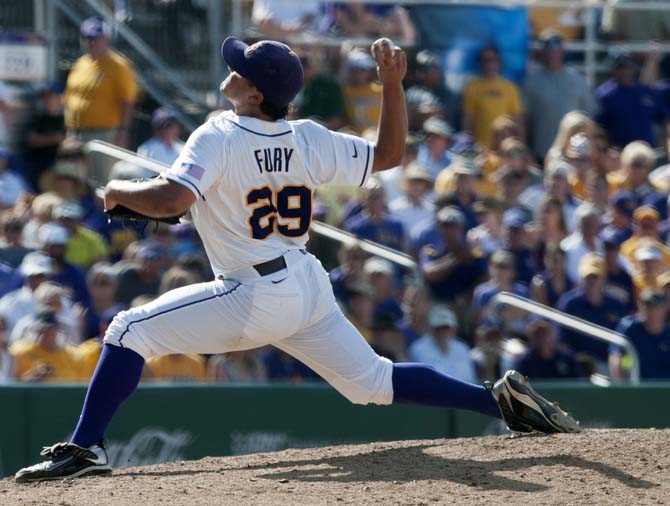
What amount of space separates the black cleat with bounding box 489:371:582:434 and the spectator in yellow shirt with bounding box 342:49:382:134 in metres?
6.09

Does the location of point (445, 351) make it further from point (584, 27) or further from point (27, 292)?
point (584, 27)

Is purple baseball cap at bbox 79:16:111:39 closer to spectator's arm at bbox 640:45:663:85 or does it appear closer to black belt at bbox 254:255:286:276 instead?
spectator's arm at bbox 640:45:663:85

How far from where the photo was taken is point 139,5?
40.5ft

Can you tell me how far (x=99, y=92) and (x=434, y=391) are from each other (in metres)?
6.19

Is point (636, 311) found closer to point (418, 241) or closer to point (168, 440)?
point (418, 241)

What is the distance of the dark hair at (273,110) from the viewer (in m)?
5.12

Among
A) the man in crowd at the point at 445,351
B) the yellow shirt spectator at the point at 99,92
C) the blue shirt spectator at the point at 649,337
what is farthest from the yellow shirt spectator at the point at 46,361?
the blue shirt spectator at the point at 649,337

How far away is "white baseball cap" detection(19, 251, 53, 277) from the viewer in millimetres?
8898

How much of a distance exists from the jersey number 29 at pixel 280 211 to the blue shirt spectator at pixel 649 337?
485 centimetres

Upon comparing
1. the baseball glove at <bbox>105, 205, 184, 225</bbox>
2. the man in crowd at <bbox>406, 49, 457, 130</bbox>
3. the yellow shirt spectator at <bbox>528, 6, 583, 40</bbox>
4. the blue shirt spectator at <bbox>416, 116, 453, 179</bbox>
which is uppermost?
the yellow shirt spectator at <bbox>528, 6, 583, 40</bbox>

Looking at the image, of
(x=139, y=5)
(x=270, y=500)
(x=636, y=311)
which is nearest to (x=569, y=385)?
(x=636, y=311)

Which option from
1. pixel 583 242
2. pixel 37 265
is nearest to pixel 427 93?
pixel 583 242

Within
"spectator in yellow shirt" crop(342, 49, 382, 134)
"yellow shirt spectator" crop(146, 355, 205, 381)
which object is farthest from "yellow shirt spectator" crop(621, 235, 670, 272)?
"yellow shirt spectator" crop(146, 355, 205, 381)

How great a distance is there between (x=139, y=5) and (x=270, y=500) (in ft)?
27.1
